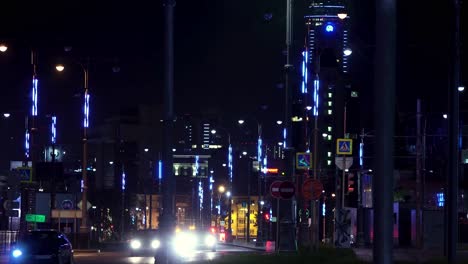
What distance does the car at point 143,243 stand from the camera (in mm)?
43406

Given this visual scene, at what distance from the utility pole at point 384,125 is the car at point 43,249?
71.6 feet

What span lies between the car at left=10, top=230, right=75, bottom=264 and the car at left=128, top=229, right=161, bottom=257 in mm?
13502

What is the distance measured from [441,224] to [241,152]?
60.7m

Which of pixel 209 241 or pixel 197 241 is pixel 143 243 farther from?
pixel 197 241

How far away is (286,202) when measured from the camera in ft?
101

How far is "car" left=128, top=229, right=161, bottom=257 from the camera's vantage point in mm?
43406

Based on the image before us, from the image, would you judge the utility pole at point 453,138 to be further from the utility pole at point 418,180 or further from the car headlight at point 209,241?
the car headlight at point 209,241

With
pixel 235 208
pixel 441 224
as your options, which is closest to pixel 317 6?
pixel 441 224

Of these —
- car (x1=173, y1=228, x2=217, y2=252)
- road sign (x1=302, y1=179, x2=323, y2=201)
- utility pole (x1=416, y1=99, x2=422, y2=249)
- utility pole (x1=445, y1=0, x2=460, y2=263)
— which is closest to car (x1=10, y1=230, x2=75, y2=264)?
road sign (x1=302, y1=179, x2=323, y2=201)

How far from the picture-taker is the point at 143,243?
143 feet

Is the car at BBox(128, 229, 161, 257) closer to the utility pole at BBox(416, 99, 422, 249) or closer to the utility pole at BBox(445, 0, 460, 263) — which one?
the utility pole at BBox(416, 99, 422, 249)

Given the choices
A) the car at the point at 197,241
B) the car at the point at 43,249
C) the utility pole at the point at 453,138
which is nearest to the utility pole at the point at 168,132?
the utility pole at the point at 453,138

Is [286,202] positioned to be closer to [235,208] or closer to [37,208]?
[37,208]

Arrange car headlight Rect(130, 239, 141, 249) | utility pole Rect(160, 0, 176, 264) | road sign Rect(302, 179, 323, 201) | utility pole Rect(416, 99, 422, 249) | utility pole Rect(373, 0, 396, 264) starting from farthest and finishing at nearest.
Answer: utility pole Rect(416, 99, 422, 249), car headlight Rect(130, 239, 141, 249), road sign Rect(302, 179, 323, 201), utility pole Rect(160, 0, 176, 264), utility pole Rect(373, 0, 396, 264)
